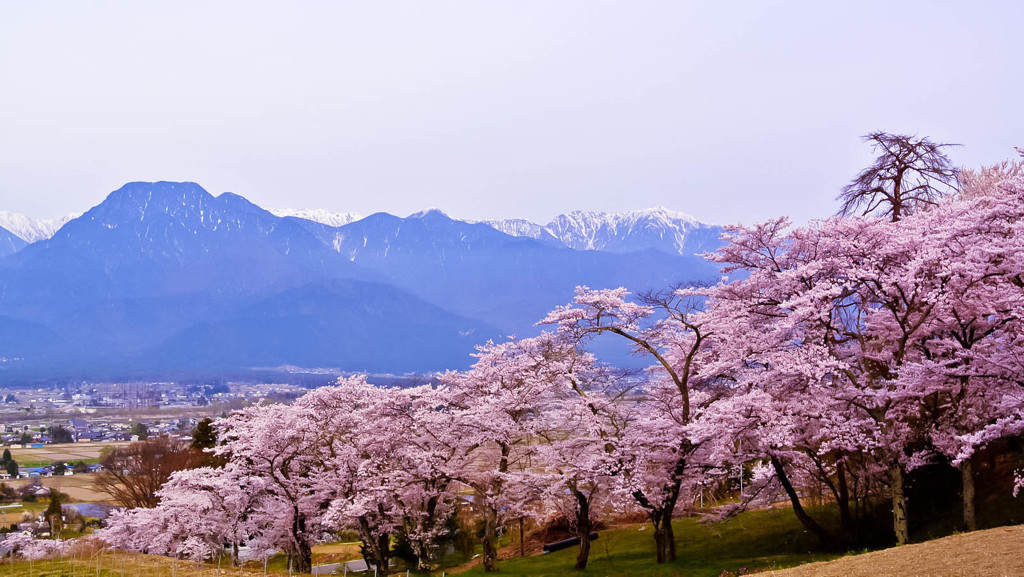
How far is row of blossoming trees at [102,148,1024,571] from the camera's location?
20.9 m

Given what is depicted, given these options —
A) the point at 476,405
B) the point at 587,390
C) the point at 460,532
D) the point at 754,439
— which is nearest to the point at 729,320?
the point at 754,439

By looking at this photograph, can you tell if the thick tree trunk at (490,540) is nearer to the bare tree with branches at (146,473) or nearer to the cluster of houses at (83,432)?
the bare tree with branches at (146,473)

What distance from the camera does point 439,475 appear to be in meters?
33.3

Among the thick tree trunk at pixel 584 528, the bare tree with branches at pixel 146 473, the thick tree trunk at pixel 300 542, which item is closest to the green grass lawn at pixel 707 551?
the thick tree trunk at pixel 584 528

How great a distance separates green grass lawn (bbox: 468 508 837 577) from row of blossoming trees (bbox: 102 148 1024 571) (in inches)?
55.9

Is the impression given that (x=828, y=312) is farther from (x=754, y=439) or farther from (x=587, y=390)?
(x=587, y=390)

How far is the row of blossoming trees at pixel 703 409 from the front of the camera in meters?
20.9

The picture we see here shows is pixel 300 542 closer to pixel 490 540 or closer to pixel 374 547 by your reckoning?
pixel 374 547

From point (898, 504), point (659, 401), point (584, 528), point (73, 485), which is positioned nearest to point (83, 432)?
point (73, 485)

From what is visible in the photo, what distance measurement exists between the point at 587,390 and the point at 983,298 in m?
14.9

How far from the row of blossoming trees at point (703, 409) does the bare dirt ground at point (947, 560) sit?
2063 millimetres

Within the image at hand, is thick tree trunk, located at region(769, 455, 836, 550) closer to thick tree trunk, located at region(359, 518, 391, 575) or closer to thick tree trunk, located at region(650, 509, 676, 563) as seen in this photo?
thick tree trunk, located at region(650, 509, 676, 563)

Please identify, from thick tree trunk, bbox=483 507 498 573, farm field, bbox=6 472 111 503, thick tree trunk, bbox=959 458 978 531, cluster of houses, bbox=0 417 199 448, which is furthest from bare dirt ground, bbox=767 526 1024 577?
cluster of houses, bbox=0 417 199 448

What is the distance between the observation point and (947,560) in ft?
52.5
